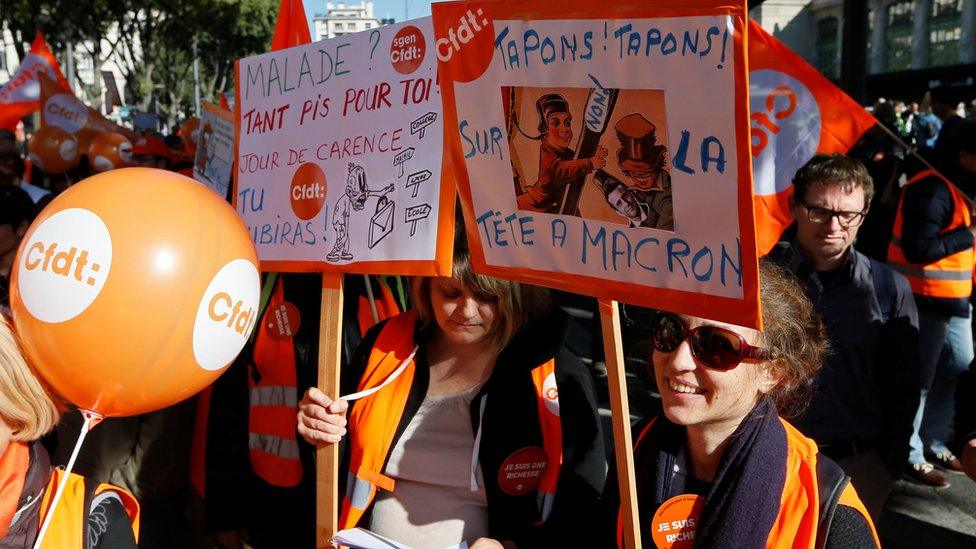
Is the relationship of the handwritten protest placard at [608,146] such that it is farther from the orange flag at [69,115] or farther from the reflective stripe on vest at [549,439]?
the orange flag at [69,115]

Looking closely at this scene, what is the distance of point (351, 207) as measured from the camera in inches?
95.6

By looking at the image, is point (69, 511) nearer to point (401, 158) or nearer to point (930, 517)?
point (401, 158)

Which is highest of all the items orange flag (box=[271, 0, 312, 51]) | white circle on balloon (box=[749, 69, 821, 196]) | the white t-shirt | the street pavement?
orange flag (box=[271, 0, 312, 51])

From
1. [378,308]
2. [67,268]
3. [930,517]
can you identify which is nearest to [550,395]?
[67,268]

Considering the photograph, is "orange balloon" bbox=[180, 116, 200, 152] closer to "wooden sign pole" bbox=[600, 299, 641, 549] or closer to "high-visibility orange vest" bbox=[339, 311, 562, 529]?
"high-visibility orange vest" bbox=[339, 311, 562, 529]

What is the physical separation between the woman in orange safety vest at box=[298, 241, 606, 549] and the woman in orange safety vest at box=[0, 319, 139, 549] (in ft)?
2.06

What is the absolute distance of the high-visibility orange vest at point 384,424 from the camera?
7.24ft

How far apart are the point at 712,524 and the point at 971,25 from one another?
51.8 m

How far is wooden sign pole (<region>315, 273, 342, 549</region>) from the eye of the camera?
225cm

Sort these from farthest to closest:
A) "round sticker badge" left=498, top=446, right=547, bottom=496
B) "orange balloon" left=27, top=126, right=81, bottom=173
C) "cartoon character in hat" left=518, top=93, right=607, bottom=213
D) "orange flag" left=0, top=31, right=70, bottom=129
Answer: "orange flag" left=0, top=31, right=70, bottom=129
"orange balloon" left=27, top=126, right=81, bottom=173
"round sticker badge" left=498, top=446, right=547, bottom=496
"cartoon character in hat" left=518, top=93, right=607, bottom=213

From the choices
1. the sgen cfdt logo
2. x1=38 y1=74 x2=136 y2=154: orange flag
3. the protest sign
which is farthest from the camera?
x1=38 y1=74 x2=136 y2=154: orange flag

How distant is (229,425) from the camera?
311 centimetres

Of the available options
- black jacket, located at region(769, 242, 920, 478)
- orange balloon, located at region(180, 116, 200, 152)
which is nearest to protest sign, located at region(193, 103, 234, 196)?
black jacket, located at region(769, 242, 920, 478)

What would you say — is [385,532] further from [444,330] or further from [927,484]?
[927,484]
